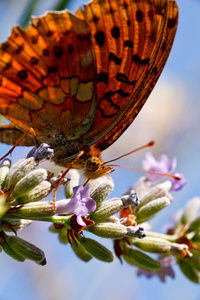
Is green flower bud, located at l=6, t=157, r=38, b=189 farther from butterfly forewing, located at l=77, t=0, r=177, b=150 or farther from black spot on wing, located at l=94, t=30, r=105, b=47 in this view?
black spot on wing, located at l=94, t=30, r=105, b=47

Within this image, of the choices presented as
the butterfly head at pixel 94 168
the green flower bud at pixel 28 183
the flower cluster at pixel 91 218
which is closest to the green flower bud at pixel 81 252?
the flower cluster at pixel 91 218

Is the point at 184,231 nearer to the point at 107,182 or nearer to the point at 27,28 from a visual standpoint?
the point at 107,182

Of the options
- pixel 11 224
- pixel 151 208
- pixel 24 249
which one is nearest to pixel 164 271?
pixel 151 208

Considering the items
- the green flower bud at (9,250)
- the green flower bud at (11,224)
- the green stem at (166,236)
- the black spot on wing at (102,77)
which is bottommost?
the green flower bud at (9,250)

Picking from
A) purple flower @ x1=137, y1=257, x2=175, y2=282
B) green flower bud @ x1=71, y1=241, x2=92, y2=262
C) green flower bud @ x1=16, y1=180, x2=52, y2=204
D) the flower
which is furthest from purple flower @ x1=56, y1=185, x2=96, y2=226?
purple flower @ x1=137, y1=257, x2=175, y2=282

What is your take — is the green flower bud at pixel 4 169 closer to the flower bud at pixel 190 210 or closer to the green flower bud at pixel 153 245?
the green flower bud at pixel 153 245
